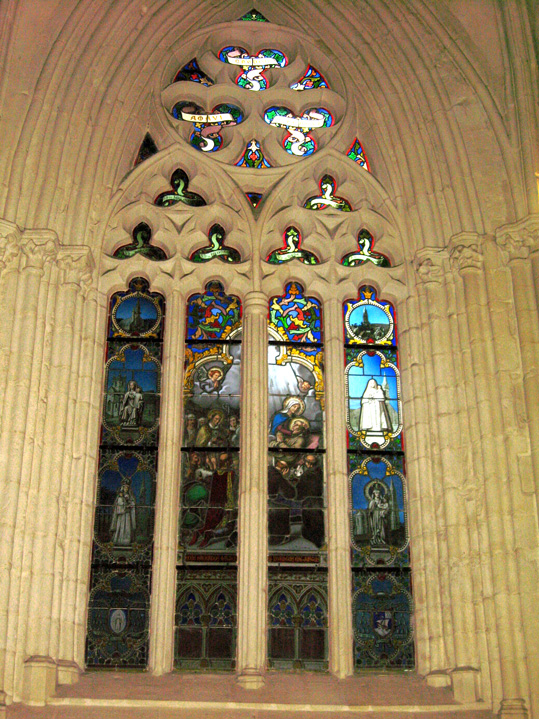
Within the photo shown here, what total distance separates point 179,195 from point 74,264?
5.72ft

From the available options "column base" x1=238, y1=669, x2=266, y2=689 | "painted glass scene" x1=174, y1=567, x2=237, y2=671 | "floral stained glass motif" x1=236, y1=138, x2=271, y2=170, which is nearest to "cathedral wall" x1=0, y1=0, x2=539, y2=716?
"column base" x1=238, y1=669, x2=266, y2=689

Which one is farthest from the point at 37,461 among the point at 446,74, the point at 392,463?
the point at 446,74

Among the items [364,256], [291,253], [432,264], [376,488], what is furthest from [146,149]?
[376,488]

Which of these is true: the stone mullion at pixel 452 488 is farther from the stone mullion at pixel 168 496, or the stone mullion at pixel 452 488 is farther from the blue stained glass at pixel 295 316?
the stone mullion at pixel 168 496

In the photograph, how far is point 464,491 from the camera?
33.5ft

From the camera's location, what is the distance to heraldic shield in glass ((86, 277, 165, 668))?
10.1m

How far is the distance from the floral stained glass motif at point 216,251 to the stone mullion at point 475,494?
7.13ft

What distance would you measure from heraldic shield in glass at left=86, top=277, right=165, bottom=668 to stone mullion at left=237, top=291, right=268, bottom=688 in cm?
81

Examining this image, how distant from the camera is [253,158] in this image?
12602 millimetres

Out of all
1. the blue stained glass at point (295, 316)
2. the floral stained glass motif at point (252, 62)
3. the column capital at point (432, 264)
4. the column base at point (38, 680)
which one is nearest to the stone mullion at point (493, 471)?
the column capital at point (432, 264)

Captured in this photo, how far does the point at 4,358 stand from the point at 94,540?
5.74 ft

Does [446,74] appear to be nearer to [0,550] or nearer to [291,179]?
[291,179]

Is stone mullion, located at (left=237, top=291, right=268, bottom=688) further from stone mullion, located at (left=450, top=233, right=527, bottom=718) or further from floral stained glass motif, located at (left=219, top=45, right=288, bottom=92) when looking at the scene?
floral stained glass motif, located at (left=219, top=45, right=288, bottom=92)

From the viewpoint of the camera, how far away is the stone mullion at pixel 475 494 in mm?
9516
